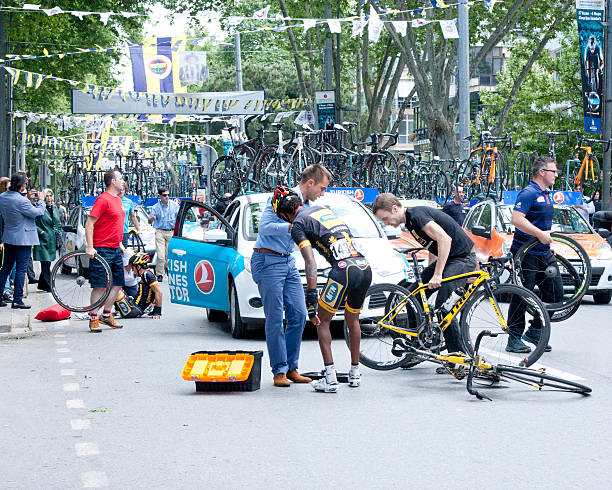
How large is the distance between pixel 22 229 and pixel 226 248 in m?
4.19

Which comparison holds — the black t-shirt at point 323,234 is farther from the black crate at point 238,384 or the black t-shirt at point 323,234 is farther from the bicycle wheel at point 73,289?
the bicycle wheel at point 73,289

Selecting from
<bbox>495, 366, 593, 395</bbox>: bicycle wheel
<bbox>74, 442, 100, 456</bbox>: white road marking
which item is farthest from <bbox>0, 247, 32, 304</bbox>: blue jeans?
<bbox>74, 442, 100, 456</bbox>: white road marking

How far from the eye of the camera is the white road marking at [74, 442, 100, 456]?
658cm

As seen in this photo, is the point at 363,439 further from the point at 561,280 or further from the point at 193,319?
the point at 193,319

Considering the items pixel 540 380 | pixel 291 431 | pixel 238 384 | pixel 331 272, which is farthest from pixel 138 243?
pixel 291 431

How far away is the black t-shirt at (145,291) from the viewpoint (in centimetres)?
1488

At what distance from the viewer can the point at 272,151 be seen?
20.8m

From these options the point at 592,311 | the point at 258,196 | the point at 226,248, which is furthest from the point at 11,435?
the point at 592,311

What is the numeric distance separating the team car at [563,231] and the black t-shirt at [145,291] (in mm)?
4885

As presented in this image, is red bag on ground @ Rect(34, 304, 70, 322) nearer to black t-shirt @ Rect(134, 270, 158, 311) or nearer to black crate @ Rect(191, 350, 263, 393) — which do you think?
black t-shirt @ Rect(134, 270, 158, 311)

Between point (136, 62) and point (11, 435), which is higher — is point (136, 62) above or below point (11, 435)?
above

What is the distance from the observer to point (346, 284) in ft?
28.7

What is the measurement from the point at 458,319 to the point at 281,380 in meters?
1.61

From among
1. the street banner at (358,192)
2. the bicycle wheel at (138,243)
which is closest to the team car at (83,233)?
the bicycle wheel at (138,243)
